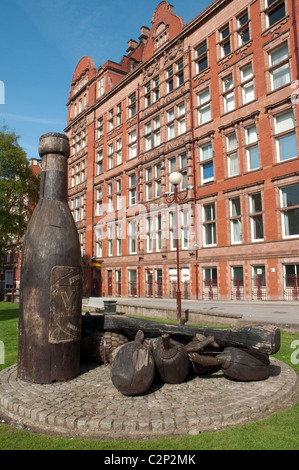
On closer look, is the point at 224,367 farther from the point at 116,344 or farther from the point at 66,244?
the point at 66,244

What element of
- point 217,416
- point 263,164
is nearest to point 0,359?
point 217,416

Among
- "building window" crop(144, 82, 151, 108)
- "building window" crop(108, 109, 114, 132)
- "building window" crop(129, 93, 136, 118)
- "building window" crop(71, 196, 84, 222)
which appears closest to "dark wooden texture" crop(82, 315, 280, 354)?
"building window" crop(144, 82, 151, 108)

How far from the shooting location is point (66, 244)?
508 centimetres

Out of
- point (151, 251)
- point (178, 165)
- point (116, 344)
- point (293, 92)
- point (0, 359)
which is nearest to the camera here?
point (116, 344)

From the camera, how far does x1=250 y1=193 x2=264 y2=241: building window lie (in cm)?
2101

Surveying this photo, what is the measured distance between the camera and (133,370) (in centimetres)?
426

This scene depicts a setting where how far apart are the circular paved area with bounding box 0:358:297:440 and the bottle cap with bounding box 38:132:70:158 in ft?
12.1

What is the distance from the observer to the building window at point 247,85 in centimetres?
2227

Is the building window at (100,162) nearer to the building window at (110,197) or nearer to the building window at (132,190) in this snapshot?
the building window at (110,197)

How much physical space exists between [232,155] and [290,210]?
6128 mm

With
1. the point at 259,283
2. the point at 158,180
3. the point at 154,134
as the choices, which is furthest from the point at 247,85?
the point at 259,283

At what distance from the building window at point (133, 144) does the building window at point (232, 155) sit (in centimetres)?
1164

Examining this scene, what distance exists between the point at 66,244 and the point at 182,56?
27.4 meters

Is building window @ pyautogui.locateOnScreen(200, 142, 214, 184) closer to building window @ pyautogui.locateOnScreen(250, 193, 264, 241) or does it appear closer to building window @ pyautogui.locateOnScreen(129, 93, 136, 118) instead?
building window @ pyautogui.locateOnScreen(250, 193, 264, 241)
